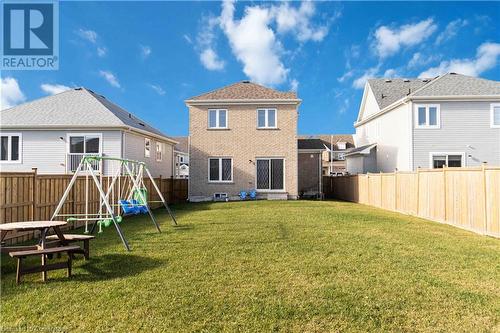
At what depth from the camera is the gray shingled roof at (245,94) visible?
20203 millimetres

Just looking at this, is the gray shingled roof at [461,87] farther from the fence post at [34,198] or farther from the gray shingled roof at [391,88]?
the fence post at [34,198]

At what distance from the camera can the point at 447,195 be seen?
10.5 metres

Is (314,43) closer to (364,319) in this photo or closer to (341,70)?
(341,70)

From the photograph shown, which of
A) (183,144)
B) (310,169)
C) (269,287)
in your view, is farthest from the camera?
(183,144)

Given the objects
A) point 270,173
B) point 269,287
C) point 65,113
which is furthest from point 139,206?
point 65,113

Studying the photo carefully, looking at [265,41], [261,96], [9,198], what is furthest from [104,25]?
[9,198]

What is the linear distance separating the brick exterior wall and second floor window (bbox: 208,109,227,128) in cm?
29

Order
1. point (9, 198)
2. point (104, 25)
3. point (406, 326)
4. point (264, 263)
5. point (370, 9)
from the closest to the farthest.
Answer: point (406, 326)
point (264, 263)
point (9, 198)
point (104, 25)
point (370, 9)

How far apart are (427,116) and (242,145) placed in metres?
12.1

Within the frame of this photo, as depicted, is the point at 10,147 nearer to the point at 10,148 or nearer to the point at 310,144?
the point at 10,148

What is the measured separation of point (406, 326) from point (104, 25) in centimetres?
1778

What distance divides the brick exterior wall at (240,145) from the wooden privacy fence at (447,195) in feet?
18.7

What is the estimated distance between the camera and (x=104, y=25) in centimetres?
1548

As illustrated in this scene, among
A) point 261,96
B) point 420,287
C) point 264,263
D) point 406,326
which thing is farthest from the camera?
point 261,96
